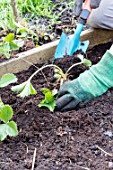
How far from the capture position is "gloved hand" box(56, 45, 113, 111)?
2062 mm

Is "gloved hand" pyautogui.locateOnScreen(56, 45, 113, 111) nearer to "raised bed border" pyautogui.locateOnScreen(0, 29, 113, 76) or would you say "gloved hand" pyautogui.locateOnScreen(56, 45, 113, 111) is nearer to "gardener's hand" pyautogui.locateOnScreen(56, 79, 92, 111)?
"gardener's hand" pyautogui.locateOnScreen(56, 79, 92, 111)

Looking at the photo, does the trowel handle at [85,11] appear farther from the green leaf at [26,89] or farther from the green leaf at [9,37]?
the green leaf at [26,89]

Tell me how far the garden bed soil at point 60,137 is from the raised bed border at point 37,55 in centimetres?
25

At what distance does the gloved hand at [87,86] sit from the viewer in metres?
2.06

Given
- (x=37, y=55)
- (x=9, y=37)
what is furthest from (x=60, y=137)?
(x=37, y=55)

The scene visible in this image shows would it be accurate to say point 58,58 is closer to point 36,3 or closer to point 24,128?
point 24,128

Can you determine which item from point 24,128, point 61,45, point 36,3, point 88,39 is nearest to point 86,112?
point 24,128

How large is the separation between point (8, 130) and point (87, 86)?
1.84ft

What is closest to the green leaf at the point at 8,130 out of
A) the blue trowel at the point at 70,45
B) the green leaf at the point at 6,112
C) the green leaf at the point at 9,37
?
the green leaf at the point at 6,112

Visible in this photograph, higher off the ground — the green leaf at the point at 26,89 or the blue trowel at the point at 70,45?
the blue trowel at the point at 70,45

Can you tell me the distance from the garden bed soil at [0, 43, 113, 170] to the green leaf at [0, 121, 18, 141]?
0.09 m

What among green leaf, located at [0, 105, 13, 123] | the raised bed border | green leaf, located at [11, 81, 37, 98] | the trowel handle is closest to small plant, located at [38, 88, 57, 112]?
green leaf, located at [11, 81, 37, 98]

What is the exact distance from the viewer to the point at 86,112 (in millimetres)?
→ 1994

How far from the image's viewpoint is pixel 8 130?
67.9 inches
